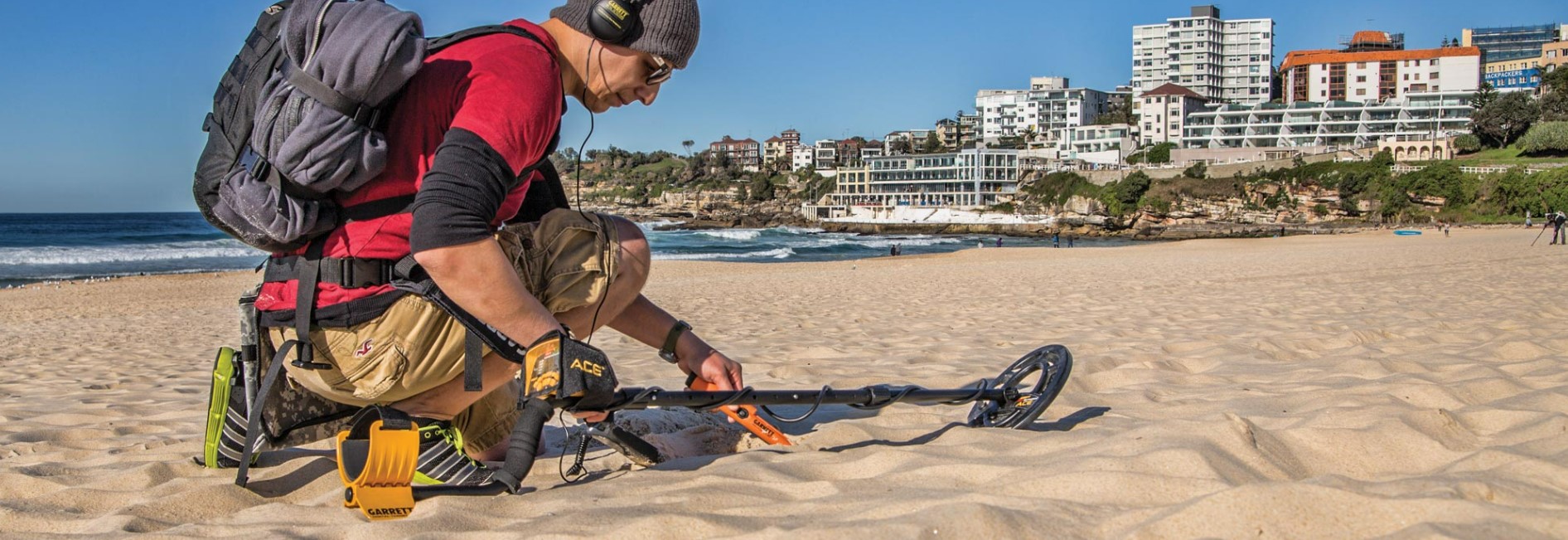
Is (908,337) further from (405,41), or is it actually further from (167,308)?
(167,308)

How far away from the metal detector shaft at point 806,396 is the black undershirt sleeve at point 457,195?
0.44 metres

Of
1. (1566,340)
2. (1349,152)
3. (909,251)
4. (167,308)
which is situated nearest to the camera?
(1566,340)

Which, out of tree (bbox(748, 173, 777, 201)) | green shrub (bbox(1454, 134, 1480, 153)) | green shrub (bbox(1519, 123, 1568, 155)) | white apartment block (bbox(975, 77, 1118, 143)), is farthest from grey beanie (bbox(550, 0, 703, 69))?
white apartment block (bbox(975, 77, 1118, 143))

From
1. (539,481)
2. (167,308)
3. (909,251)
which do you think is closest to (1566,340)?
(539,481)

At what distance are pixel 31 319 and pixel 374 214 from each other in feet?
45.1

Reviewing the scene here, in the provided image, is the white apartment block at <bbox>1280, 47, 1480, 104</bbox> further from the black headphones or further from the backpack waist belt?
the backpack waist belt

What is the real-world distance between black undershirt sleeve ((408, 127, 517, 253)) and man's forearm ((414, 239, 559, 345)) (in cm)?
2

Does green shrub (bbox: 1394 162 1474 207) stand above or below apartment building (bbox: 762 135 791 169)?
below

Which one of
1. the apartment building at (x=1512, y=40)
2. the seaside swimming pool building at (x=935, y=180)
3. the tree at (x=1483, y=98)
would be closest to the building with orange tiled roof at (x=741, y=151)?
the seaside swimming pool building at (x=935, y=180)

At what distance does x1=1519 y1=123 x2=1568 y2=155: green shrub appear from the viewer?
2344 inches

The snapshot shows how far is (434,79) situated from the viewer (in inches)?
72.3

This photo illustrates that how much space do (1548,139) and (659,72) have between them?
7647cm

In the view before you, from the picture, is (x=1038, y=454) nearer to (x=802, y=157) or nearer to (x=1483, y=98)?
(x=1483, y=98)

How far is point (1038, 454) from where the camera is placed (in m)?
2.18
